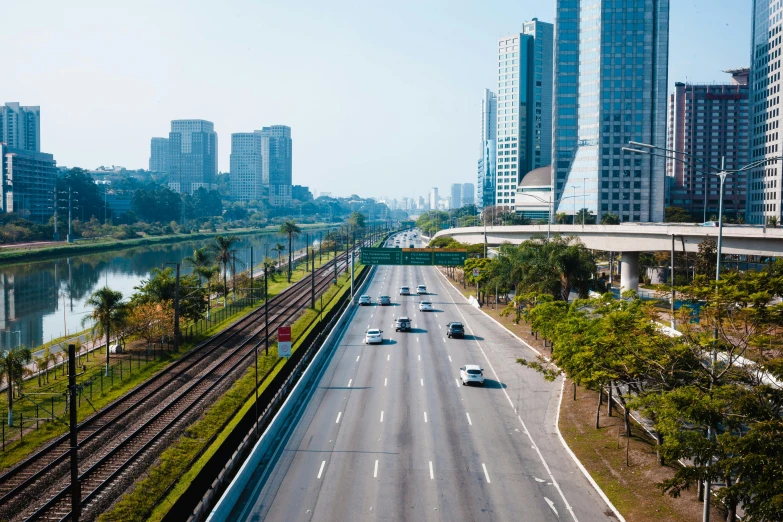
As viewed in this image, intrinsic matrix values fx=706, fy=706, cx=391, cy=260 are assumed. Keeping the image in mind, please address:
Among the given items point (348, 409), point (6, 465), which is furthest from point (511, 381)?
point (6, 465)

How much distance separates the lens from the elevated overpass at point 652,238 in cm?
5594

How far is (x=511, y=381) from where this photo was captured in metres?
45.6

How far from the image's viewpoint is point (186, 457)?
30.7 m

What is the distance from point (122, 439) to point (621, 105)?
484 ft

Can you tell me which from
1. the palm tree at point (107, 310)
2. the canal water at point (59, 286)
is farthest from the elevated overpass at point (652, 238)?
the canal water at point (59, 286)

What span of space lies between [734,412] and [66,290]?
100264mm

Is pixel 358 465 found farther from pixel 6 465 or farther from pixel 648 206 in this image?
pixel 648 206

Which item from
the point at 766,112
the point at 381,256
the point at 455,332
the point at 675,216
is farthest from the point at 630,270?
the point at 766,112

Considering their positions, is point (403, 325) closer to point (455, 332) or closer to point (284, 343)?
point (455, 332)

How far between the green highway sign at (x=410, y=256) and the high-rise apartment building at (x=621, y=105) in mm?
71840

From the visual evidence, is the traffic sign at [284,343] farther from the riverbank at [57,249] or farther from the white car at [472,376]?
the riverbank at [57,249]

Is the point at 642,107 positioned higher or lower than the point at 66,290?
higher

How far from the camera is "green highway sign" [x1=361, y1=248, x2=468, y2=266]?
3561 inches

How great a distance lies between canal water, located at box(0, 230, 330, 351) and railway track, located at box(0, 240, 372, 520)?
40.9 ft
